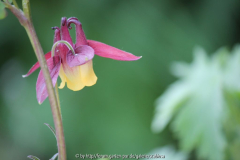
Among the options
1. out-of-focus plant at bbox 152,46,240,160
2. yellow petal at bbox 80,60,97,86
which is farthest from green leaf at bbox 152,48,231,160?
yellow petal at bbox 80,60,97,86

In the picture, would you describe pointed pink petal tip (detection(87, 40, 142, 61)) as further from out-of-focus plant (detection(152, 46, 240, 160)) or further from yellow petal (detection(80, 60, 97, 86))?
out-of-focus plant (detection(152, 46, 240, 160))

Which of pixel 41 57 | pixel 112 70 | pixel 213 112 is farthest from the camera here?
pixel 112 70

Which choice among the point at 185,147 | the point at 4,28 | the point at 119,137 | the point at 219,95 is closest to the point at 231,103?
the point at 219,95

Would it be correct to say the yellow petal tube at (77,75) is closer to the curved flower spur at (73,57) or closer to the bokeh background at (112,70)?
the curved flower spur at (73,57)

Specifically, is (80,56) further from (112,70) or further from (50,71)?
(112,70)

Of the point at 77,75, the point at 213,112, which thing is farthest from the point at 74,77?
the point at 213,112

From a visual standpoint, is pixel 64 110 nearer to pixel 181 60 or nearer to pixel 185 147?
pixel 181 60

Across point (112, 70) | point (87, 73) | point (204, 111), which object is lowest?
point (112, 70)
